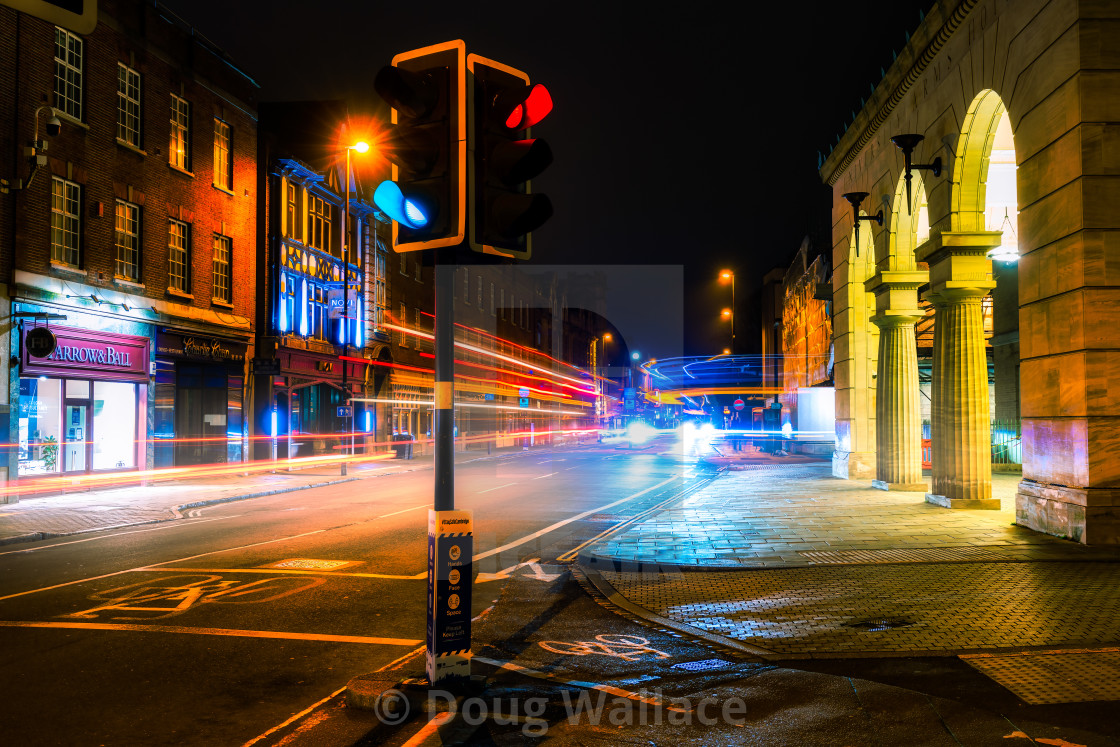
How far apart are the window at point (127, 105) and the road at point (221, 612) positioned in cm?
1372

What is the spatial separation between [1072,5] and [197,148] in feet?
83.5

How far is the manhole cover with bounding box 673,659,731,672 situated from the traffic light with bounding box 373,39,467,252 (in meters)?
3.66

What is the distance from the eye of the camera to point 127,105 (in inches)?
969

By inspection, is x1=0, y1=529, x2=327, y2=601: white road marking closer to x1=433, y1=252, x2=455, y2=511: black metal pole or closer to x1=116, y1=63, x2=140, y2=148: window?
x1=433, y1=252, x2=455, y2=511: black metal pole

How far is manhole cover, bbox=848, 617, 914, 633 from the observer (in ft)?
23.5

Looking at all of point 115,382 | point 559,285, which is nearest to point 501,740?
point 115,382

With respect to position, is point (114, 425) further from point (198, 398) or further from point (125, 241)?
point (125, 241)

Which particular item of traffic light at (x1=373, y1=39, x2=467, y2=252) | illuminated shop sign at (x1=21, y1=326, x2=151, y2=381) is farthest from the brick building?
traffic light at (x1=373, y1=39, x2=467, y2=252)

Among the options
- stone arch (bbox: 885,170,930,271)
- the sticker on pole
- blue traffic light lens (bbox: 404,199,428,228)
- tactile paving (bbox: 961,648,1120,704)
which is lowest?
tactile paving (bbox: 961,648,1120,704)

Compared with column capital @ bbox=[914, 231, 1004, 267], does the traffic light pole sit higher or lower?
lower

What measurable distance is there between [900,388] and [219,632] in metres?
16.8

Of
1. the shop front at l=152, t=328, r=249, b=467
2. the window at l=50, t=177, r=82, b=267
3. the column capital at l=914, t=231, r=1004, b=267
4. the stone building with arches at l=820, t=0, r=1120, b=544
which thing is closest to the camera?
the stone building with arches at l=820, t=0, r=1120, b=544

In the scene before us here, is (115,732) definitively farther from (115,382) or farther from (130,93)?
(130,93)

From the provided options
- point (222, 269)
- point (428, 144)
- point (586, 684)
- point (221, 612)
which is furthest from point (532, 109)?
point (222, 269)
